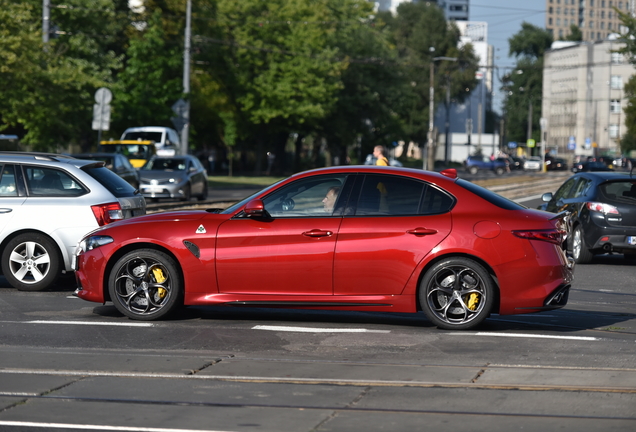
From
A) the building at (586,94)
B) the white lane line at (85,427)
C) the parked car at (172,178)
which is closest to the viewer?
the white lane line at (85,427)

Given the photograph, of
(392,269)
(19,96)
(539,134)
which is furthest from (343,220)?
(539,134)

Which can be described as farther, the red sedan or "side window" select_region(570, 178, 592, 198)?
"side window" select_region(570, 178, 592, 198)

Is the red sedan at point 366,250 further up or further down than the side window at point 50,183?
further down

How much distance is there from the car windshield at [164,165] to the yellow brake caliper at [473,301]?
23.7 meters

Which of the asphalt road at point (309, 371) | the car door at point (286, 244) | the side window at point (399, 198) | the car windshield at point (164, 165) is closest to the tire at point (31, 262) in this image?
the asphalt road at point (309, 371)

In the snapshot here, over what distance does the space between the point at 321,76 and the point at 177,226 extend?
55.6 meters

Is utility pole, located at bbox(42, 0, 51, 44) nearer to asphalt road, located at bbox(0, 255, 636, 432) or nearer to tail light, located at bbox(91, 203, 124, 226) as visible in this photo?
tail light, located at bbox(91, 203, 124, 226)

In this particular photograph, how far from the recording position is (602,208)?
15.4m

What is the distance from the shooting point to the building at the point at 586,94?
5221 inches

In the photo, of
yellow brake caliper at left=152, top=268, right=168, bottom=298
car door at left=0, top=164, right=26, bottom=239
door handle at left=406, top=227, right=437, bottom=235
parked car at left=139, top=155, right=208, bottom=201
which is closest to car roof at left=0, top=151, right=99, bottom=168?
car door at left=0, top=164, right=26, bottom=239

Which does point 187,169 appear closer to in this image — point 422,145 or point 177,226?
point 177,226

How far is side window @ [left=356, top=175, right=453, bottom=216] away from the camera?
8.82 metres

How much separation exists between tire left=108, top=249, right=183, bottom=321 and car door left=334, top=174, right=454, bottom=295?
58.4 inches

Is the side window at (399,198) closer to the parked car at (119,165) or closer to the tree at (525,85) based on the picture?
the parked car at (119,165)
